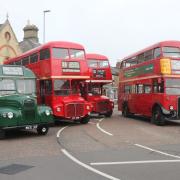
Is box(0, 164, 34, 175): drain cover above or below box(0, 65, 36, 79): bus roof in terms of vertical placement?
below

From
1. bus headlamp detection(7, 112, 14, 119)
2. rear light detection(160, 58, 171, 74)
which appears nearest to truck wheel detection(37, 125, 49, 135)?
bus headlamp detection(7, 112, 14, 119)

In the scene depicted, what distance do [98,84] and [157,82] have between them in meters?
7.33

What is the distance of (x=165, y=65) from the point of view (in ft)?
69.1

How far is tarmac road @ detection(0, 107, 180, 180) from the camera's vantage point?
8.94 metres

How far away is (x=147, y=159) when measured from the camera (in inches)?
421

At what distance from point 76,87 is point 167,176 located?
45.9 ft

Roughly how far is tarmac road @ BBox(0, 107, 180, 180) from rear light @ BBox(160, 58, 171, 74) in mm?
4896

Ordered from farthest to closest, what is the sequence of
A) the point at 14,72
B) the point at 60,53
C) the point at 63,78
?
the point at 60,53, the point at 63,78, the point at 14,72

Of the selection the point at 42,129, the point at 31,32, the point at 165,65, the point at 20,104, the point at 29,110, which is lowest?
the point at 42,129

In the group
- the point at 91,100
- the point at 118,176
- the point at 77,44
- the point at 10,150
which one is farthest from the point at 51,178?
the point at 91,100

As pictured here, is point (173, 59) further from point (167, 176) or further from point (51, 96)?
point (167, 176)

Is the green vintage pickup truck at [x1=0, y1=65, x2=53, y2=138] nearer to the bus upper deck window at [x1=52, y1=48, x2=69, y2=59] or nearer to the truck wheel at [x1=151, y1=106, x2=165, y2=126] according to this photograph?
the bus upper deck window at [x1=52, y1=48, x2=69, y2=59]

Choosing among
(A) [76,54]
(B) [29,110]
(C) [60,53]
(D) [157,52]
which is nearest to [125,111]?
(D) [157,52]

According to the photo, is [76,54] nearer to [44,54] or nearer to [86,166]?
[44,54]
